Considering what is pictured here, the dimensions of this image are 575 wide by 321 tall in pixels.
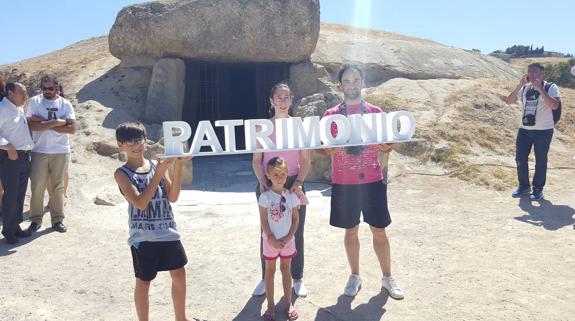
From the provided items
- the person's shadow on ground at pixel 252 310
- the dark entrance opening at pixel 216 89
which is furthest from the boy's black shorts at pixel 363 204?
the dark entrance opening at pixel 216 89

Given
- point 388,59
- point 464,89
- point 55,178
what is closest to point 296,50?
point 388,59

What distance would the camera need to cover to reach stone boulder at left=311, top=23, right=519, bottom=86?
11.1m

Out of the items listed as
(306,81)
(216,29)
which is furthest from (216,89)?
(306,81)

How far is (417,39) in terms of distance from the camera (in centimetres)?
1558

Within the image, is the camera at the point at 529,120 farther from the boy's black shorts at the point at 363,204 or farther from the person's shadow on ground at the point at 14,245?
the person's shadow on ground at the point at 14,245

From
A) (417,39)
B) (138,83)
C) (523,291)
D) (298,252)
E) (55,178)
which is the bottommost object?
(523,291)

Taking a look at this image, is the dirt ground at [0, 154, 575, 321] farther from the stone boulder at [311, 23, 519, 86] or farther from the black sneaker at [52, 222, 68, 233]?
the stone boulder at [311, 23, 519, 86]

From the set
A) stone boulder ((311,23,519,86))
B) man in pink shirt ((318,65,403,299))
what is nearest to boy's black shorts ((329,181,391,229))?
man in pink shirt ((318,65,403,299))

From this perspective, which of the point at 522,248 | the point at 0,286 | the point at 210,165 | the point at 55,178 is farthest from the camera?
the point at 210,165

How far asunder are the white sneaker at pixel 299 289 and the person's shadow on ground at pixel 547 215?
3029 mm

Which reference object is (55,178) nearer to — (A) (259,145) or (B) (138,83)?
(A) (259,145)

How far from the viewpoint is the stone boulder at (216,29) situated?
9430 millimetres

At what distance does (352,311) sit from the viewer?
3.21m

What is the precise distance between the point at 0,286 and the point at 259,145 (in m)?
2.37
